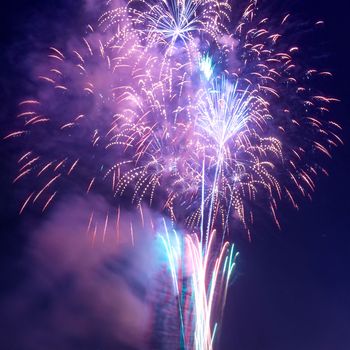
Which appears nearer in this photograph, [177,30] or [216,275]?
[177,30]

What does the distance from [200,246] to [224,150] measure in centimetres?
296

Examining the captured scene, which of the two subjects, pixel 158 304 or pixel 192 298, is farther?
pixel 158 304

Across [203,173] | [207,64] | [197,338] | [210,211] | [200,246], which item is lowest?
[197,338]

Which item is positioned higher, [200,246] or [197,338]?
[200,246]

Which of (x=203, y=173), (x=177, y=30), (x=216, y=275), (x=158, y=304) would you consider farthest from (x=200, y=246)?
(x=177, y=30)

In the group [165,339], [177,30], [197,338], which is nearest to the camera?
[177,30]

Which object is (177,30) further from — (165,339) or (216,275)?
(165,339)

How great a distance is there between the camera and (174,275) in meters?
14.2

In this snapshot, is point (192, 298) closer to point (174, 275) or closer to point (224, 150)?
point (174, 275)

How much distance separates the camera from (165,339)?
685 inches

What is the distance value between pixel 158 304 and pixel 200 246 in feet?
14.7

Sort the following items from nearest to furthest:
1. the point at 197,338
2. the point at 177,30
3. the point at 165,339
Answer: the point at 177,30, the point at 197,338, the point at 165,339

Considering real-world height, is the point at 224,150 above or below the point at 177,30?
below

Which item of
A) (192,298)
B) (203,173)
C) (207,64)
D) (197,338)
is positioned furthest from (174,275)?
(207,64)
